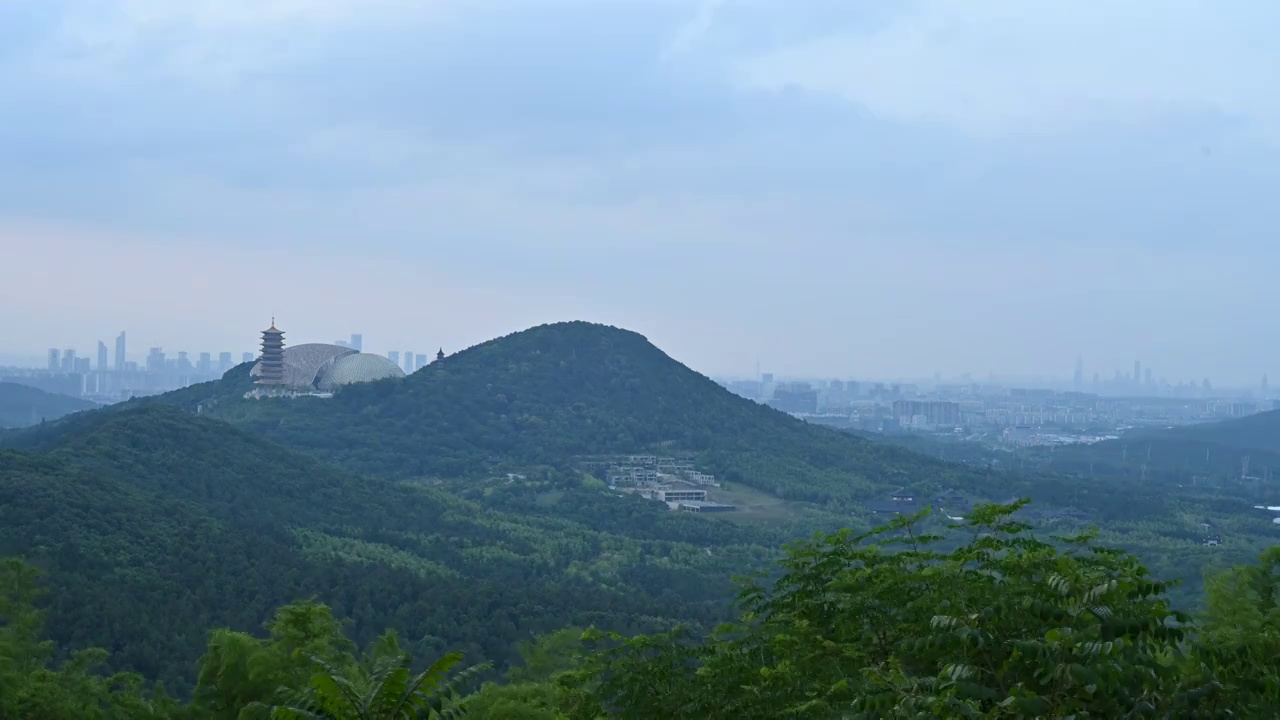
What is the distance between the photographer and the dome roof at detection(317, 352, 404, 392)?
3974 inches

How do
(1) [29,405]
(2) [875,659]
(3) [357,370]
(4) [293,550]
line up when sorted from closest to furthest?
1. (2) [875,659]
2. (4) [293,550]
3. (3) [357,370]
4. (1) [29,405]

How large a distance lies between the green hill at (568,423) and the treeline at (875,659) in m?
56.4

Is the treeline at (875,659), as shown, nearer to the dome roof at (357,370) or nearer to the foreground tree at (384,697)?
the foreground tree at (384,697)

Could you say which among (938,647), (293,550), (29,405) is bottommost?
(293,550)

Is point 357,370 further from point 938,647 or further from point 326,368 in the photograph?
point 938,647

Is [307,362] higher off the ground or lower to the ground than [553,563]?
higher

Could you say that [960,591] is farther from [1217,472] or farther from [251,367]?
[1217,472]

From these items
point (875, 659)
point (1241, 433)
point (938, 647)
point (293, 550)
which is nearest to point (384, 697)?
point (938, 647)

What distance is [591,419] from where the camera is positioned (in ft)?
304

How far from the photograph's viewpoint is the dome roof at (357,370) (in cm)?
10094

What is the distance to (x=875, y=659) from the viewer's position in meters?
10.6

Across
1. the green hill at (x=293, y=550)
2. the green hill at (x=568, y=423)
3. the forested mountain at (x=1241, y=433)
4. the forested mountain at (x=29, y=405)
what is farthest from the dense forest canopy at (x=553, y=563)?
the forested mountain at (x=29, y=405)

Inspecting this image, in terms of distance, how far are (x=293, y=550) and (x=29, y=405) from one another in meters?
128

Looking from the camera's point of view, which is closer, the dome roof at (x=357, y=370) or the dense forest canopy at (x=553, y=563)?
the dense forest canopy at (x=553, y=563)
